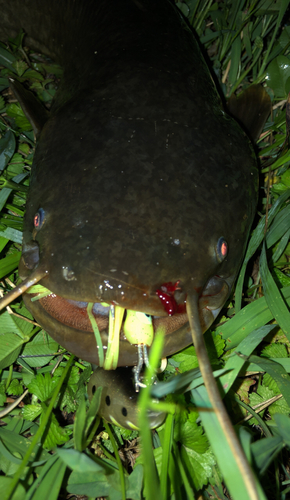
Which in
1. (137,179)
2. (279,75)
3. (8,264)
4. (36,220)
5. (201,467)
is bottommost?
(201,467)

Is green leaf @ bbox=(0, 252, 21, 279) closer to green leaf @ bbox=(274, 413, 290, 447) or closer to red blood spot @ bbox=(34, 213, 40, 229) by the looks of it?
red blood spot @ bbox=(34, 213, 40, 229)

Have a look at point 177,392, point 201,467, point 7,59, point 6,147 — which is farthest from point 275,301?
point 7,59

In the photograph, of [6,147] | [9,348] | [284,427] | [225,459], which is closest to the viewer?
[225,459]

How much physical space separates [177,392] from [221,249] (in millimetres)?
631

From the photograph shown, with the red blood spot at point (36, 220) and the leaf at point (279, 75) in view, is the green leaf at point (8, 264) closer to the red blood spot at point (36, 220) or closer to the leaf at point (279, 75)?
the red blood spot at point (36, 220)

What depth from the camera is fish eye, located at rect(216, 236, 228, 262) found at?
1641mm

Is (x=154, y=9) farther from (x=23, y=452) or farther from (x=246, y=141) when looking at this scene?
(x=23, y=452)

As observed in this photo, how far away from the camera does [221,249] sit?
165cm

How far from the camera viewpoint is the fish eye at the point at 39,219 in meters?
1.62

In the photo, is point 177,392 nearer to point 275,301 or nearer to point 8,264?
point 275,301

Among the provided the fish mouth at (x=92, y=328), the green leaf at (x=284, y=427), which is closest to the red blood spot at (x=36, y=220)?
the fish mouth at (x=92, y=328)

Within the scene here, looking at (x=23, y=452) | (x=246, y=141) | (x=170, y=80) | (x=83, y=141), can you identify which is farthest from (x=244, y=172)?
(x=23, y=452)

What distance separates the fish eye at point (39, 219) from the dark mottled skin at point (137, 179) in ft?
0.09

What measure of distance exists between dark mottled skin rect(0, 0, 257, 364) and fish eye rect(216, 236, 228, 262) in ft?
0.11
